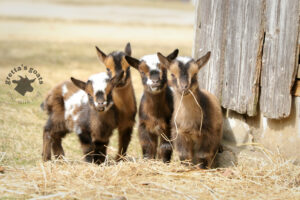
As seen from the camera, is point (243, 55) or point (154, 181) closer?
point (154, 181)

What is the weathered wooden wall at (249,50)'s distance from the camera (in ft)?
20.2

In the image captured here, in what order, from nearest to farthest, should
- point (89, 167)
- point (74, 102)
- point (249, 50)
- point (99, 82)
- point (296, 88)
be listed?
point (89, 167)
point (296, 88)
point (249, 50)
point (99, 82)
point (74, 102)

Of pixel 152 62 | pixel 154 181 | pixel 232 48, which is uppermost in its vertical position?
pixel 232 48

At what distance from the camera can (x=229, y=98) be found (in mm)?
6934

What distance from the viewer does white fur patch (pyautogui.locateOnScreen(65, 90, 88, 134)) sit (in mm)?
7250

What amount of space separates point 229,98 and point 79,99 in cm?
233

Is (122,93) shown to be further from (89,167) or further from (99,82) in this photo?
(89,167)

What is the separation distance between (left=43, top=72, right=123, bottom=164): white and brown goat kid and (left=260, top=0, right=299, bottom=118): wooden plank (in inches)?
83.5

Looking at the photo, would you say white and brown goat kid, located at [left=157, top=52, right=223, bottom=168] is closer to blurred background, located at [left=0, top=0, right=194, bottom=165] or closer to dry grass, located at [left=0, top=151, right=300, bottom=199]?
dry grass, located at [left=0, top=151, right=300, bottom=199]

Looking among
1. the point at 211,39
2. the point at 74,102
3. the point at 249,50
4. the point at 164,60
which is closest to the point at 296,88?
the point at 249,50

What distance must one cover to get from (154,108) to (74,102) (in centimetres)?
145

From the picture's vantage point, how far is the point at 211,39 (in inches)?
279

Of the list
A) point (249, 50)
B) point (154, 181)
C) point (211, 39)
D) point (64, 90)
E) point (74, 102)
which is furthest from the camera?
point (64, 90)

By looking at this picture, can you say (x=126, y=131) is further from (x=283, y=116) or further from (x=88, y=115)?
(x=283, y=116)
